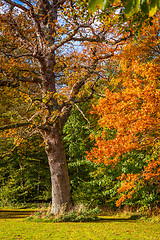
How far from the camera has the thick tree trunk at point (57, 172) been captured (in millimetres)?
10359

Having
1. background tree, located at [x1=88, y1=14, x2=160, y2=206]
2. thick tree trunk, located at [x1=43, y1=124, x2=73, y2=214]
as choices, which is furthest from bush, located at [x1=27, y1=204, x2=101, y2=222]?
background tree, located at [x1=88, y1=14, x2=160, y2=206]

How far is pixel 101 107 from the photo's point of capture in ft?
30.8

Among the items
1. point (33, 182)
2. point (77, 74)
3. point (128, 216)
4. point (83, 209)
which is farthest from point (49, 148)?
point (33, 182)

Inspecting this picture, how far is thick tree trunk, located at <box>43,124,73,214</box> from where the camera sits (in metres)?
10.4

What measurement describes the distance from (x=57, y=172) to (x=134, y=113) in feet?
14.8

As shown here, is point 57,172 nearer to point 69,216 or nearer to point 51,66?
point 69,216

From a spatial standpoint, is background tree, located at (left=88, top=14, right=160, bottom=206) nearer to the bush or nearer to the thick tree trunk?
the thick tree trunk

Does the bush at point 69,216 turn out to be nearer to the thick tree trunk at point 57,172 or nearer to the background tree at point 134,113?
the thick tree trunk at point 57,172

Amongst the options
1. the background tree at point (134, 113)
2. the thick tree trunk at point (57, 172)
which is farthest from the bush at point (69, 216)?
the background tree at point (134, 113)

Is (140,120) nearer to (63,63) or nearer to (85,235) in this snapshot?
(85,235)

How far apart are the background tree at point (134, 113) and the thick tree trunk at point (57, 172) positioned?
181cm

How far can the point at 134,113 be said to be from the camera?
8.17m

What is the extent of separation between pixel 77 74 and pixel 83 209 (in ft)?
20.1

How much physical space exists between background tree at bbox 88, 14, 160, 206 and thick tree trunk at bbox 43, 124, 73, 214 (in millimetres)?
1814
